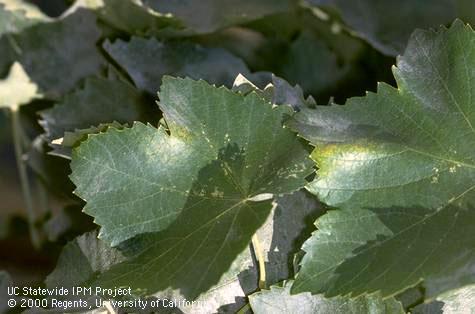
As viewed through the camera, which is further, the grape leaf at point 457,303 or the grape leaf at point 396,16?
the grape leaf at point 396,16

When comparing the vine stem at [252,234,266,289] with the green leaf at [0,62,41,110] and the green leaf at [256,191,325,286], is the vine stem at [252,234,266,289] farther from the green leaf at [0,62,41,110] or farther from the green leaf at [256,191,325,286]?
the green leaf at [0,62,41,110]

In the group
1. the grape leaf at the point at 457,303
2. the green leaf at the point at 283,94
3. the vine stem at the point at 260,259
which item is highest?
the green leaf at the point at 283,94

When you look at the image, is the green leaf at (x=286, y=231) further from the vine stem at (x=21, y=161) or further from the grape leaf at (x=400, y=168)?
the vine stem at (x=21, y=161)

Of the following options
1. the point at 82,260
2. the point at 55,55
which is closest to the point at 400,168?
the point at 82,260

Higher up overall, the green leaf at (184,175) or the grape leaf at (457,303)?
the green leaf at (184,175)

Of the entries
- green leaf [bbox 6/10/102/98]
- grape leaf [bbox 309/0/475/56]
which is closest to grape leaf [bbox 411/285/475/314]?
grape leaf [bbox 309/0/475/56]

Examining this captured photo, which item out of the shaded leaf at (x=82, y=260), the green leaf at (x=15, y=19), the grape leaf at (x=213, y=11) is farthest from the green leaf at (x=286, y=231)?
the green leaf at (x=15, y=19)

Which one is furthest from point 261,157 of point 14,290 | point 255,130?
point 14,290
